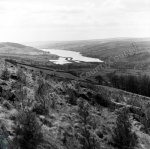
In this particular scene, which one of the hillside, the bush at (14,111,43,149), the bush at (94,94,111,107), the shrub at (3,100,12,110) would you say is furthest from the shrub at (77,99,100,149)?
the bush at (94,94,111,107)

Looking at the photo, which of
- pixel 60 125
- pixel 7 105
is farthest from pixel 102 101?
pixel 7 105

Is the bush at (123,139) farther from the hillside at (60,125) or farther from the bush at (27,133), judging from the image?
the bush at (27,133)

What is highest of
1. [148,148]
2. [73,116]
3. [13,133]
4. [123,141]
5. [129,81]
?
[13,133]

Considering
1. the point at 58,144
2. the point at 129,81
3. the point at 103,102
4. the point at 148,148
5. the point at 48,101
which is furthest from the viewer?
the point at 129,81

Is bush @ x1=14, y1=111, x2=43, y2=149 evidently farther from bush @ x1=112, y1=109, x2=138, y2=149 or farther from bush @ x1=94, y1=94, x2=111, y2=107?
bush @ x1=94, y1=94, x2=111, y2=107

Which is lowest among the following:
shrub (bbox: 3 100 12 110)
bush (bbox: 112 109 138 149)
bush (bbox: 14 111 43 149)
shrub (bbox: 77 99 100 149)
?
bush (bbox: 112 109 138 149)

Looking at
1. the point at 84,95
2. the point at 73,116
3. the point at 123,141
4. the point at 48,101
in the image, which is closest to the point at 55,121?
the point at 73,116

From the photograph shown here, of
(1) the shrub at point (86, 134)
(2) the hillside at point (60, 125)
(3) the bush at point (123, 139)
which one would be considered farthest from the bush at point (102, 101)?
(3) the bush at point (123, 139)

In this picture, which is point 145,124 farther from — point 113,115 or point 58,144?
point 58,144
